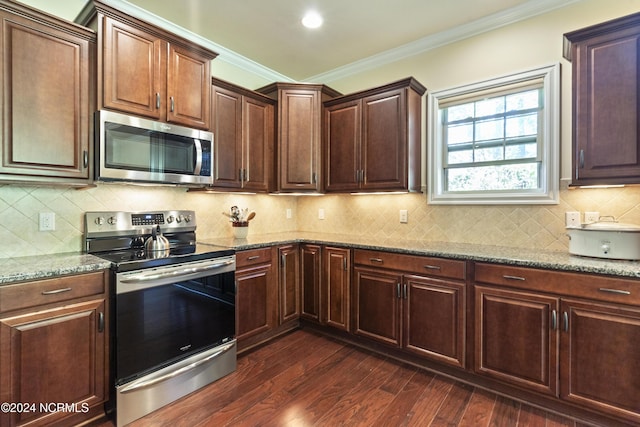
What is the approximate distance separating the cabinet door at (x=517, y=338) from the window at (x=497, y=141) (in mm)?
874

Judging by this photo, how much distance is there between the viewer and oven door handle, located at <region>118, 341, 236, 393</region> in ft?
5.96

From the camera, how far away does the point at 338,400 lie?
2.02 metres

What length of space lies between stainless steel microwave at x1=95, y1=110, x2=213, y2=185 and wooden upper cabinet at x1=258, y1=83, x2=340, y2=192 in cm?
85

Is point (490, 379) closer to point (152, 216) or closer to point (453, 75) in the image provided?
point (453, 75)

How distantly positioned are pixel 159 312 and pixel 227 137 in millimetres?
1606

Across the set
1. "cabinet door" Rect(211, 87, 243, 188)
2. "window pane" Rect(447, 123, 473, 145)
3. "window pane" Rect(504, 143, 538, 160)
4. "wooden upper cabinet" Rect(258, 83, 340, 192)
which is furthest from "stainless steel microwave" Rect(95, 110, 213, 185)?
"window pane" Rect(504, 143, 538, 160)

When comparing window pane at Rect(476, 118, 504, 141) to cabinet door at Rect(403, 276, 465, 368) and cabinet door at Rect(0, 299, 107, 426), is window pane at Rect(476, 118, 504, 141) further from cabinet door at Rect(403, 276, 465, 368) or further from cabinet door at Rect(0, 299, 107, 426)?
cabinet door at Rect(0, 299, 107, 426)

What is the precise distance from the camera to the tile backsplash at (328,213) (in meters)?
2.03

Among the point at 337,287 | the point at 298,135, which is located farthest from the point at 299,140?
the point at 337,287

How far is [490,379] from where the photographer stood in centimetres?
211

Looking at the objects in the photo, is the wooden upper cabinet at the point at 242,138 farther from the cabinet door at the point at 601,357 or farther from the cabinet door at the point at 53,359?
the cabinet door at the point at 601,357

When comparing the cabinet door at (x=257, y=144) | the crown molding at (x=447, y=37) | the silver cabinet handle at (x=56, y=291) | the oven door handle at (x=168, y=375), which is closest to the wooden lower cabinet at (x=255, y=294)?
the oven door handle at (x=168, y=375)

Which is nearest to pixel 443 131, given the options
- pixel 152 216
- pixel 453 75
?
pixel 453 75

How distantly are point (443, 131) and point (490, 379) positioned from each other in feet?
6.81
